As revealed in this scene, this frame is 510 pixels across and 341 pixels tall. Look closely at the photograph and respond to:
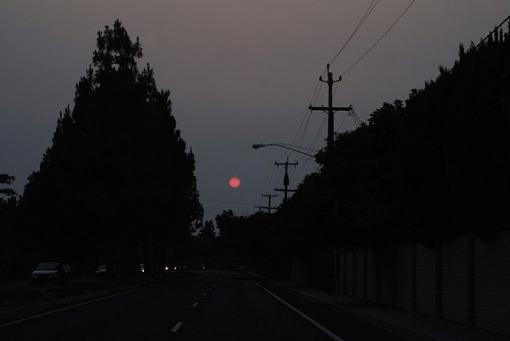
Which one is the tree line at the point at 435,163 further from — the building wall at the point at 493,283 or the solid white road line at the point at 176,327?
the solid white road line at the point at 176,327

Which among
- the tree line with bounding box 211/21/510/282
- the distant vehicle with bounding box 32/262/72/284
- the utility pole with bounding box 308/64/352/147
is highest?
the utility pole with bounding box 308/64/352/147

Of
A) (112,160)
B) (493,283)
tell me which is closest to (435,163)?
(493,283)

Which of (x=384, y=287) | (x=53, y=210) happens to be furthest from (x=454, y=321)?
(x=53, y=210)

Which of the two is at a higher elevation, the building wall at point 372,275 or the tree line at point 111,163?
the tree line at point 111,163

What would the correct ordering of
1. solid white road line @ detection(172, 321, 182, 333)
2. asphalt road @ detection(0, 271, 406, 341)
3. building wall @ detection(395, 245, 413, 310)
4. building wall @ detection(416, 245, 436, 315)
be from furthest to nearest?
1. building wall @ detection(395, 245, 413, 310)
2. building wall @ detection(416, 245, 436, 315)
3. solid white road line @ detection(172, 321, 182, 333)
4. asphalt road @ detection(0, 271, 406, 341)

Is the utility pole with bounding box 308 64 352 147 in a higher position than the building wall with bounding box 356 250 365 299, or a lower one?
higher

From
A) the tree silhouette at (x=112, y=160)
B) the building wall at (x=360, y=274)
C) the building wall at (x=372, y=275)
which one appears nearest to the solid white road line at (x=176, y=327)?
the building wall at (x=372, y=275)

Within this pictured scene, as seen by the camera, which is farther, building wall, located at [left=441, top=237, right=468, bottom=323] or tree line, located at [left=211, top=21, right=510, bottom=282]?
building wall, located at [left=441, top=237, right=468, bottom=323]

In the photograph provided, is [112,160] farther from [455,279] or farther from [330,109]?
[455,279]

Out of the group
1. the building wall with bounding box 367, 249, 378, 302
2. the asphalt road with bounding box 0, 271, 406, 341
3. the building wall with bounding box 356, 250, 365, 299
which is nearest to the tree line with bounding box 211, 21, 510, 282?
the building wall with bounding box 367, 249, 378, 302

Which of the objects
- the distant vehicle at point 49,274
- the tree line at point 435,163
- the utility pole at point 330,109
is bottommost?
the distant vehicle at point 49,274

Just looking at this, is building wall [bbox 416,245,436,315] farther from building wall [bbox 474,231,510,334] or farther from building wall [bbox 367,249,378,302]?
building wall [bbox 367,249,378,302]

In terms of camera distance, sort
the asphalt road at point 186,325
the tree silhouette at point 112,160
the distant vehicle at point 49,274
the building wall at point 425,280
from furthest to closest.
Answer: the tree silhouette at point 112,160 → the distant vehicle at point 49,274 → the building wall at point 425,280 → the asphalt road at point 186,325

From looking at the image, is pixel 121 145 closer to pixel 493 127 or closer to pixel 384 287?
pixel 384 287
